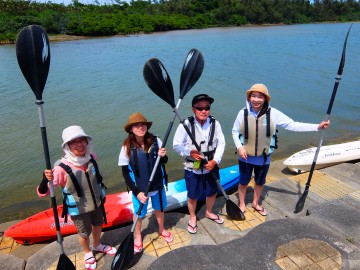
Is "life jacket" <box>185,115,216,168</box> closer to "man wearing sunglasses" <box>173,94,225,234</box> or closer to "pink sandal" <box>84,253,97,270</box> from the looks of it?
"man wearing sunglasses" <box>173,94,225,234</box>

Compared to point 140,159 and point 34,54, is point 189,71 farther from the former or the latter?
point 34,54

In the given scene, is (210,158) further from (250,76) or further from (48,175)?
(250,76)

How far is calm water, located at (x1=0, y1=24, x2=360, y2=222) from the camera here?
8102 millimetres

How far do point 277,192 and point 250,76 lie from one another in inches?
625

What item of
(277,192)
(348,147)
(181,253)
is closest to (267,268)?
(181,253)

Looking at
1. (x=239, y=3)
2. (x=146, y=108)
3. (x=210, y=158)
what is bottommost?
(x=146, y=108)

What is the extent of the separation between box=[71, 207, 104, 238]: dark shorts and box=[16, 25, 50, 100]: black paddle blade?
1333mm

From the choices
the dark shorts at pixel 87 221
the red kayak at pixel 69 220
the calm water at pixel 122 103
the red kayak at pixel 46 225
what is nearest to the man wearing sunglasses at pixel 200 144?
the dark shorts at pixel 87 221

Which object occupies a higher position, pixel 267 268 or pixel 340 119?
pixel 267 268

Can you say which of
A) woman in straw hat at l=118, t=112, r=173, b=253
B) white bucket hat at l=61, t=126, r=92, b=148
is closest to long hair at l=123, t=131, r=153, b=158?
woman in straw hat at l=118, t=112, r=173, b=253

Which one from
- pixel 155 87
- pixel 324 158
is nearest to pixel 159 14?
pixel 324 158

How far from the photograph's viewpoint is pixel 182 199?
5113 mm

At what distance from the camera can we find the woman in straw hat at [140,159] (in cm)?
323

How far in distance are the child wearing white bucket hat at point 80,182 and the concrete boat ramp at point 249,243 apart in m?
0.56
